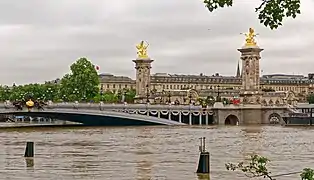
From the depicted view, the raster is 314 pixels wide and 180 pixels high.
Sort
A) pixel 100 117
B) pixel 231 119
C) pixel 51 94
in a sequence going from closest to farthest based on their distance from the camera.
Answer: pixel 100 117, pixel 231 119, pixel 51 94

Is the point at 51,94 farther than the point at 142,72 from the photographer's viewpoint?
Yes

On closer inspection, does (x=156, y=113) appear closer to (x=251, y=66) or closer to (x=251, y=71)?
(x=251, y=66)

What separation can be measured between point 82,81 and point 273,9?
110 meters

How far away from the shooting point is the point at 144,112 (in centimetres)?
8838

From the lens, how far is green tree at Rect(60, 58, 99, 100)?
117000 millimetres

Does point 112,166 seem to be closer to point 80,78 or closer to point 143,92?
point 80,78

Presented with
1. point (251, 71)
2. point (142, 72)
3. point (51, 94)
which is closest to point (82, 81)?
point (142, 72)

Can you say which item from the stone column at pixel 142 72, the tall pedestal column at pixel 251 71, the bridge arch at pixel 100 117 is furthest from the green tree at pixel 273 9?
the stone column at pixel 142 72

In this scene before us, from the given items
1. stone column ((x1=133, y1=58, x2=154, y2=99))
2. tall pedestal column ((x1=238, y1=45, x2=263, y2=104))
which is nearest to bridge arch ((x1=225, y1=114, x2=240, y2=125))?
tall pedestal column ((x1=238, y1=45, x2=263, y2=104))

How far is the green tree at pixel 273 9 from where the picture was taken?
27.3 ft

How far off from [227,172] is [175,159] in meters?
6.20

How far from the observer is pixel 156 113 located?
9012 centimetres

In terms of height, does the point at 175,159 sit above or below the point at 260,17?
below

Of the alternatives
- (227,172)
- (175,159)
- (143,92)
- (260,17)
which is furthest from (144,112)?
(260,17)
